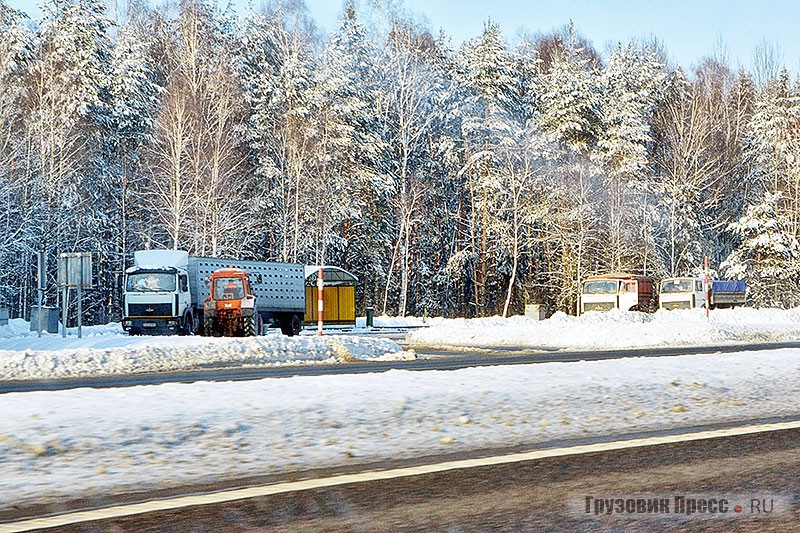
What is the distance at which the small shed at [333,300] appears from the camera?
44.1 metres

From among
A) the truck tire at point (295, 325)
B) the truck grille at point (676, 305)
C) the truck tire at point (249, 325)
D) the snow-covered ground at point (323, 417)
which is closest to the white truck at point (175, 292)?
the truck tire at point (295, 325)

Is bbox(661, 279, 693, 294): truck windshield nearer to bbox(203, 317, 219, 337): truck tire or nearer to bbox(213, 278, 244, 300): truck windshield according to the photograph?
bbox(213, 278, 244, 300): truck windshield

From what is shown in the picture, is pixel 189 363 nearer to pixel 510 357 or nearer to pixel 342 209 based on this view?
pixel 510 357

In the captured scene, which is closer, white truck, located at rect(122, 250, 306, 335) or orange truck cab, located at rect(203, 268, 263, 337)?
orange truck cab, located at rect(203, 268, 263, 337)

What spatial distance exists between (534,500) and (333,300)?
38922mm

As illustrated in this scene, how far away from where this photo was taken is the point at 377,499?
17.6 ft

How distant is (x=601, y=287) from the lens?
5006cm

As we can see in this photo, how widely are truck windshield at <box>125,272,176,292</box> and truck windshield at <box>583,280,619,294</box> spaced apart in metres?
23.2

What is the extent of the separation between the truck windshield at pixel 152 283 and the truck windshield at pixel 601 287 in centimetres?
2325

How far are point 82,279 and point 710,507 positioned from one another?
2763 centimetres

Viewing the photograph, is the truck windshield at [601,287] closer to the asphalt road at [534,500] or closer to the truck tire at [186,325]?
the truck tire at [186,325]

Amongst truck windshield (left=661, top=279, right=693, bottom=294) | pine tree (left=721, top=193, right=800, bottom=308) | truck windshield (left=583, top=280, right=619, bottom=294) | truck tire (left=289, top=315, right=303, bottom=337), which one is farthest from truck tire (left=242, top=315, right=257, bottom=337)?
pine tree (left=721, top=193, right=800, bottom=308)

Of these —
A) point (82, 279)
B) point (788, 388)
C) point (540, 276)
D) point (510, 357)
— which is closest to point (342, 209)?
point (540, 276)

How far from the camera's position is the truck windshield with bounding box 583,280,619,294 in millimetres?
49906
